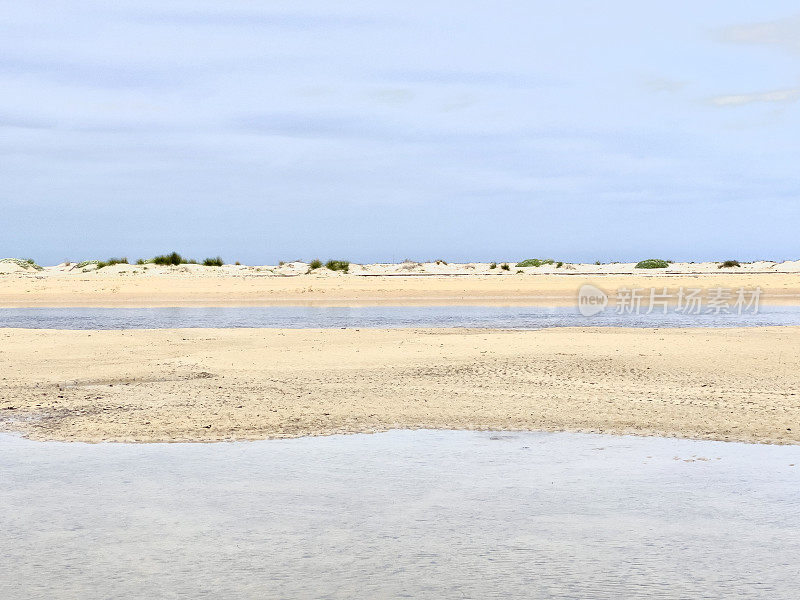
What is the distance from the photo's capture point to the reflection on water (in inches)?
173

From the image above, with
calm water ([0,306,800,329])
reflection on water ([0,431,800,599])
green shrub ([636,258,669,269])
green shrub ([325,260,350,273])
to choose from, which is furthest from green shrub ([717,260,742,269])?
reflection on water ([0,431,800,599])

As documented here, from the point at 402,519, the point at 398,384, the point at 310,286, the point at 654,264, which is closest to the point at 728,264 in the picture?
the point at 654,264

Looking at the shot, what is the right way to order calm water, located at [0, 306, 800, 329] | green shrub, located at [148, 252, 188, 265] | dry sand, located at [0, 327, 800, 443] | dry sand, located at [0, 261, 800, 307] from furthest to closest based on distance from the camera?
green shrub, located at [148, 252, 188, 265], dry sand, located at [0, 261, 800, 307], calm water, located at [0, 306, 800, 329], dry sand, located at [0, 327, 800, 443]

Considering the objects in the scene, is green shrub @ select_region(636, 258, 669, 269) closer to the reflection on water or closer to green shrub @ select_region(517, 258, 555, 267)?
green shrub @ select_region(517, 258, 555, 267)

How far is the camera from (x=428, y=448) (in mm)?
7512

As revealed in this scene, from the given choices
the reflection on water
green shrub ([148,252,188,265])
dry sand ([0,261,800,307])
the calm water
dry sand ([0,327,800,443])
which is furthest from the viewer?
green shrub ([148,252,188,265])

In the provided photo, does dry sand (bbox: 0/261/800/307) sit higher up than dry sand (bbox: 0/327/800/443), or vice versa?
dry sand (bbox: 0/261/800/307)

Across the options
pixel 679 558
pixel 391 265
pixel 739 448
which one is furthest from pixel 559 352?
pixel 391 265

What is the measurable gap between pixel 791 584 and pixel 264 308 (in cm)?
2304

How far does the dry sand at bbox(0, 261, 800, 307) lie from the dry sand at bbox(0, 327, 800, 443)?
43.7ft

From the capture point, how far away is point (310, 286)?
115 ft

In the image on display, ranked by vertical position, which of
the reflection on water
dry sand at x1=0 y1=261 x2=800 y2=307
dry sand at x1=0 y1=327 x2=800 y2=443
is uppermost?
dry sand at x1=0 y1=261 x2=800 y2=307

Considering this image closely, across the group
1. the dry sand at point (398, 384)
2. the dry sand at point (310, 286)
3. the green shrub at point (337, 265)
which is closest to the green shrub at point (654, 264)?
the dry sand at point (310, 286)

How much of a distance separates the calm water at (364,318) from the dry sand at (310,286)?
2.81m
